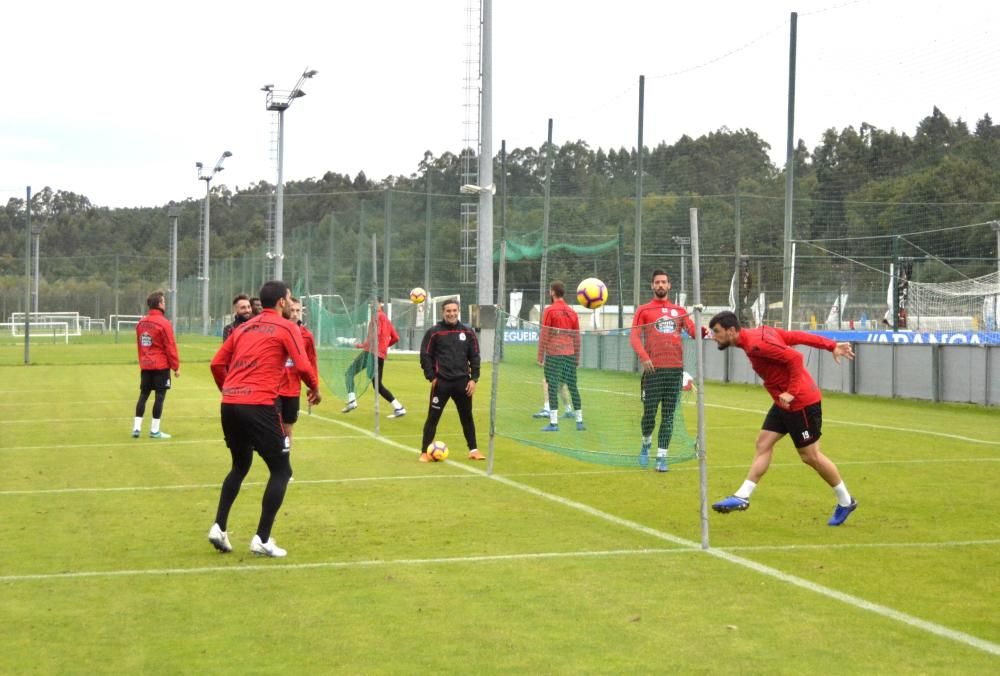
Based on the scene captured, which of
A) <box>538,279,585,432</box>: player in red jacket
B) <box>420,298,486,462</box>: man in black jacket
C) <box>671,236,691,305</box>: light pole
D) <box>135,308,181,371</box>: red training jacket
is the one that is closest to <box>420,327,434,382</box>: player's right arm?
<box>420,298,486,462</box>: man in black jacket

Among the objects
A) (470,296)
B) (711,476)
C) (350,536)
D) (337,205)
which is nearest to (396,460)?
(711,476)

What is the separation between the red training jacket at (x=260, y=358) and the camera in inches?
359

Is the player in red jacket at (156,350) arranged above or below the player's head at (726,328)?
below

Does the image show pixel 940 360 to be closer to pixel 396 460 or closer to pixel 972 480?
pixel 972 480

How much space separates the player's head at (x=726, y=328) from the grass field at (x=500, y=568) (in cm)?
154

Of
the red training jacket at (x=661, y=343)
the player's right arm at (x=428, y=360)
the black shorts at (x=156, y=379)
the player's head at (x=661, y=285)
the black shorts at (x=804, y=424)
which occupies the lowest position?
the black shorts at (x=156, y=379)

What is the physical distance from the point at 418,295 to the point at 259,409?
42.7 metres

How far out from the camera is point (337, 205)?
84875 mm

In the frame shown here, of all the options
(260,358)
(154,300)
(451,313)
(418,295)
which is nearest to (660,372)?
(451,313)

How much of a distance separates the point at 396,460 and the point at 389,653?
891cm

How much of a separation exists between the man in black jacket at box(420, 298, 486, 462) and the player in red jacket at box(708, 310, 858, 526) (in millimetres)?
5057

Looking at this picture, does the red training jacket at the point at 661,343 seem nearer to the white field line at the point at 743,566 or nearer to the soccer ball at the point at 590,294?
the white field line at the point at 743,566

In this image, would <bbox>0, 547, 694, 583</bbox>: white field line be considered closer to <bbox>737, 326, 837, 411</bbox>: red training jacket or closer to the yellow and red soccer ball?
<bbox>737, 326, 837, 411</bbox>: red training jacket

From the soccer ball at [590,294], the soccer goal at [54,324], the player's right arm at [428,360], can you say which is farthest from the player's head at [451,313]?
the soccer goal at [54,324]
